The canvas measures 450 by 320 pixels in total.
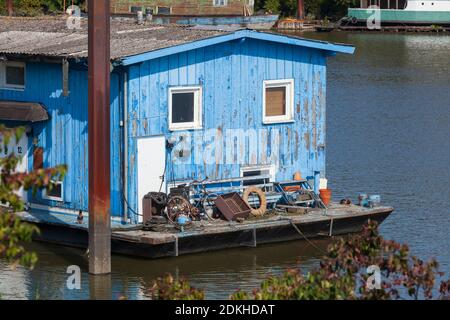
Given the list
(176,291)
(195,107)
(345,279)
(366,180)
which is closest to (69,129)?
(195,107)

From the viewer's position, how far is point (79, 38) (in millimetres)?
25062

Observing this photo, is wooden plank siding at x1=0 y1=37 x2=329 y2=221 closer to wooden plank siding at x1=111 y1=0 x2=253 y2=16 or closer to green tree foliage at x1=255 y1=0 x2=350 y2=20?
wooden plank siding at x1=111 y1=0 x2=253 y2=16

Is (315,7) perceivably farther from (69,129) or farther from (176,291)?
(176,291)

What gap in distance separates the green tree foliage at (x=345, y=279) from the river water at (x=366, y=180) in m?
7.03

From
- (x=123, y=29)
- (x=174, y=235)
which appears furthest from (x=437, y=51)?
(x=174, y=235)

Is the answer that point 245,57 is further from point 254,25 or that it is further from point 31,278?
point 254,25

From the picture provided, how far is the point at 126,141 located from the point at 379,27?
60161mm

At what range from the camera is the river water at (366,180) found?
21.4 meters

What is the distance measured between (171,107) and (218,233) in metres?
2.46

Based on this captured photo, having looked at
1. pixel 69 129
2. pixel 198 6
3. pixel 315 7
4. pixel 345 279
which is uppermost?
pixel 315 7

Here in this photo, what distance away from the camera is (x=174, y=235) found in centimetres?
2183

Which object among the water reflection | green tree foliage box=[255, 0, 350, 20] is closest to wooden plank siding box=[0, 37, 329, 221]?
the water reflection

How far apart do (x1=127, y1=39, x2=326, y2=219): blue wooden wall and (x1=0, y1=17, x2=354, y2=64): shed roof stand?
10.4 inches
